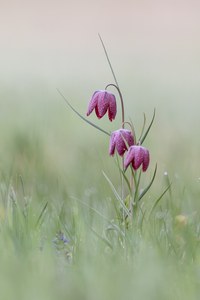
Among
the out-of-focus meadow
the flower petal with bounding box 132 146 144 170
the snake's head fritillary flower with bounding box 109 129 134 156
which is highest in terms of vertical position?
the snake's head fritillary flower with bounding box 109 129 134 156

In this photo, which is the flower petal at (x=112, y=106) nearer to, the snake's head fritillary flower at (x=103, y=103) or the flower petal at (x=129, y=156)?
the snake's head fritillary flower at (x=103, y=103)

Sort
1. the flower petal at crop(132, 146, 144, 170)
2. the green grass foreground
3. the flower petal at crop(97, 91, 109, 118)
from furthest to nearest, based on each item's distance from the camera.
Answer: the flower petal at crop(97, 91, 109, 118) < the flower petal at crop(132, 146, 144, 170) < the green grass foreground

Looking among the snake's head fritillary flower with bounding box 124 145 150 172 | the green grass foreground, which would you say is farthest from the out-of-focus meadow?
the snake's head fritillary flower with bounding box 124 145 150 172

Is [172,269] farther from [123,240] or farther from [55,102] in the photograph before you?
[55,102]

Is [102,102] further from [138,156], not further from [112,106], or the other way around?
[138,156]

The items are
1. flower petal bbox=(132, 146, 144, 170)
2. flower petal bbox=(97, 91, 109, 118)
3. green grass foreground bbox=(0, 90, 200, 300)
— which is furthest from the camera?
flower petal bbox=(97, 91, 109, 118)

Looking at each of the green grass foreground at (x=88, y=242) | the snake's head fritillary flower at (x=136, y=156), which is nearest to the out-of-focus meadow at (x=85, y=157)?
the green grass foreground at (x=88, y=242)

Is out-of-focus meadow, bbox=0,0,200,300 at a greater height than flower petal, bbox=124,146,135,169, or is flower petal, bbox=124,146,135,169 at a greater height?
flower petal, bbox=124,146,135,169

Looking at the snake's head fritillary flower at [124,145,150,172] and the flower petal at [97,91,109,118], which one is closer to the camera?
the snake's head fritillary flower at [124,145,150,172]

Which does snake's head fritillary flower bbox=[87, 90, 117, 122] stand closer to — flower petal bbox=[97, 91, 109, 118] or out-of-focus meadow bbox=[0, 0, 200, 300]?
flower petal bbox=[97, 91, 109, 118]
